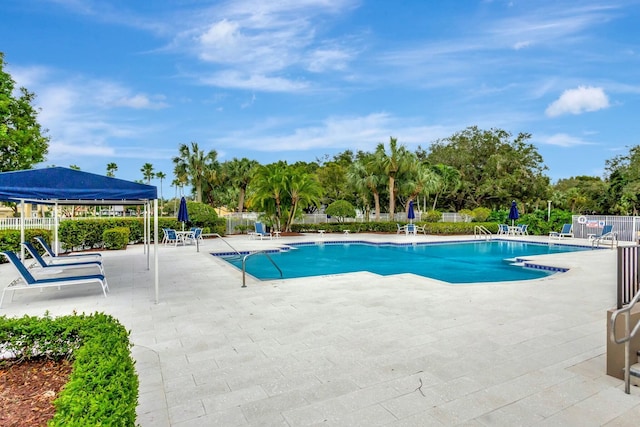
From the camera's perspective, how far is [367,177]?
25359 mm

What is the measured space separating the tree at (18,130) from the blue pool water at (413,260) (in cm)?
1294

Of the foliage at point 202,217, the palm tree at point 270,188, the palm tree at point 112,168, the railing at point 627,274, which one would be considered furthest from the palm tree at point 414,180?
the palm tree at point 112,168

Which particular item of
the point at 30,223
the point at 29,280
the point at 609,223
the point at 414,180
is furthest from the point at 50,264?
the point at 609,223

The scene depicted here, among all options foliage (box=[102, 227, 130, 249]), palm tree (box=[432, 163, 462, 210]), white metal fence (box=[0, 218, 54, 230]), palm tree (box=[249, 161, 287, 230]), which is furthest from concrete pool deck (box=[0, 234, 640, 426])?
palm tree (box=[432, 163, 462, 210])

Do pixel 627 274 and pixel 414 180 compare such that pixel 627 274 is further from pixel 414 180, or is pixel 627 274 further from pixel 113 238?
pixel 414 180

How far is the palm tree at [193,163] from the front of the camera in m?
39.8

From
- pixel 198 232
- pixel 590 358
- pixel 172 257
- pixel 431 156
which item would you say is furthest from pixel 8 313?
pixel 431 156

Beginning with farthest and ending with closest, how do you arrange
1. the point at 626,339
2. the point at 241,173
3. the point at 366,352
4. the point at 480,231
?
the point at 241,173, the point at 480,231, the point at 366,352, the point at 626,339

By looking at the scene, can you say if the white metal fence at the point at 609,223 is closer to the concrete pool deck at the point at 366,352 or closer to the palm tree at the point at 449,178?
the palm tree at the point at 449,178

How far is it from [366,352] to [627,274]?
8.55 ft

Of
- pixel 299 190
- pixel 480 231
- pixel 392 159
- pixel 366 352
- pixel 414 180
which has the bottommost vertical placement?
pixel 366 352

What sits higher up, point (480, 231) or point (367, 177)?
point (367, 177)

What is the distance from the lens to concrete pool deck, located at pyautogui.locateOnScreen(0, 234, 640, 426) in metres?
2.66

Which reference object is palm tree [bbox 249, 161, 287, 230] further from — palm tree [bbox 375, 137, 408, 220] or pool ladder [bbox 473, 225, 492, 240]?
pool ladder [bbox 473, 225, 492, 240]
